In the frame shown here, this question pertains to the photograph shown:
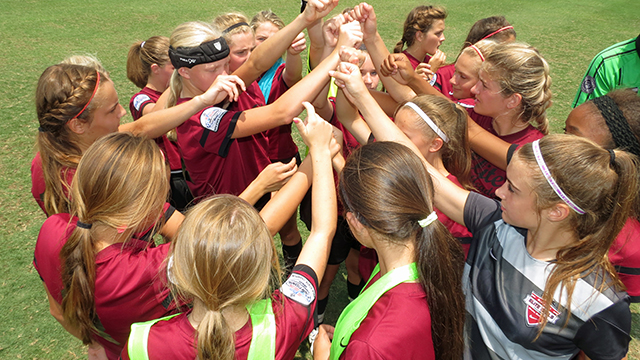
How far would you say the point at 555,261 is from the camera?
175 centimetres

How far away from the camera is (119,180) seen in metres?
1.83

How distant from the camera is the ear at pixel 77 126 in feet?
8.29

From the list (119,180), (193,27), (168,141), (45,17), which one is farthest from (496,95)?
(45,17)

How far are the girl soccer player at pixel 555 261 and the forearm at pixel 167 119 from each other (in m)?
1.83

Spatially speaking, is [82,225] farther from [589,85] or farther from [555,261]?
[589,85]

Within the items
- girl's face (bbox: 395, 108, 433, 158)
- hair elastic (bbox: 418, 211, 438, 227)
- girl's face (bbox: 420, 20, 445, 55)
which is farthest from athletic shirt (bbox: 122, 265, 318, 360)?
girl's face (bbox: 420, 20, 445, 55)

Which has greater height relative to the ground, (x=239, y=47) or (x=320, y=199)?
(x=239, y=47)

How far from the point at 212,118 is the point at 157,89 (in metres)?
1.49

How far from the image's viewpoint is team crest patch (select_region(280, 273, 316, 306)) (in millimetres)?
1707

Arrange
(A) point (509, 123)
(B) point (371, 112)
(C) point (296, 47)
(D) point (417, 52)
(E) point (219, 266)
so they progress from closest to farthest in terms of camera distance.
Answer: (E) point (219, 266) → (B) point (371, 112) → (A) point (509, 123) → (C) point (296, 47) → (D) point (417, 52)

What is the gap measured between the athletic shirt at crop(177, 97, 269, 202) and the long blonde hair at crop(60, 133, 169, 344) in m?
0.77

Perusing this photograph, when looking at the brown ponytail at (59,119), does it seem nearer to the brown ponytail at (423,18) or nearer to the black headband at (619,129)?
the black headband at (619,129)

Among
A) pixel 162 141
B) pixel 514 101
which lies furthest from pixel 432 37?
pixel 162 141

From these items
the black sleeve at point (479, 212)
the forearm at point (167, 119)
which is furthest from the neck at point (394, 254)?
the forearm at point (167, 119)
